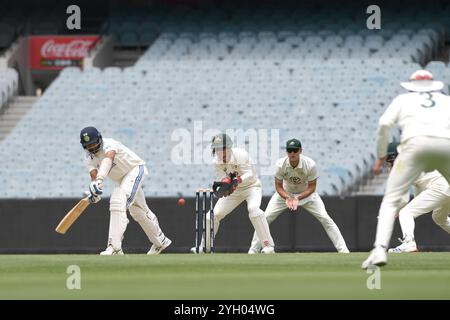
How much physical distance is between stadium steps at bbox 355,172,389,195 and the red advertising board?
39.5 ft

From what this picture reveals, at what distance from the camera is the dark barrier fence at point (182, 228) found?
2495cm

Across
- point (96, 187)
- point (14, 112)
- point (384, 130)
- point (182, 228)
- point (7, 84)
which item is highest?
point (7, 84)

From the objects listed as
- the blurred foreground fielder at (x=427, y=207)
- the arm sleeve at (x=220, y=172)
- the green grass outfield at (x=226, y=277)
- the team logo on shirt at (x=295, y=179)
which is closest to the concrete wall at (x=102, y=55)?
the arm sleeve at (x=220, y=172)

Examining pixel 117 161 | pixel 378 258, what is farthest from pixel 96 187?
pixel 378 258

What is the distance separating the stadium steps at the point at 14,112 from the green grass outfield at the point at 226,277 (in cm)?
1699

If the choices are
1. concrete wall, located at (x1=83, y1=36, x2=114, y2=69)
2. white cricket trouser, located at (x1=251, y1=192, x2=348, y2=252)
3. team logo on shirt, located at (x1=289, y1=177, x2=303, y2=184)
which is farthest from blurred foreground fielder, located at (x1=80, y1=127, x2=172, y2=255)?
concrete wall, located at (x1=83, y1=36, x2=114, y2=69)

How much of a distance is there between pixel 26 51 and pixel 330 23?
9.18 m

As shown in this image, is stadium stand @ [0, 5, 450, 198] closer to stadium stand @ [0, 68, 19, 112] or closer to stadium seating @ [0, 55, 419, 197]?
stadium seating @ [0, 55, 419, 197]

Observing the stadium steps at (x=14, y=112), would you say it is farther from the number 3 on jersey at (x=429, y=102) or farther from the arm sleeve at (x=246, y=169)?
the number 3 on jersey at (x=429, y=102)

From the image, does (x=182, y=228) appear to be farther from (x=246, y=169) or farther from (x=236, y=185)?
(x=236, y=185)

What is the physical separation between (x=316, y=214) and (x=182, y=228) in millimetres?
5893

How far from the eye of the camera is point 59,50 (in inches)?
1481
